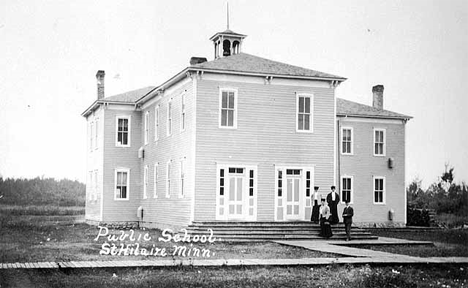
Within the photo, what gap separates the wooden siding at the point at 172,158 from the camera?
29.5 metres

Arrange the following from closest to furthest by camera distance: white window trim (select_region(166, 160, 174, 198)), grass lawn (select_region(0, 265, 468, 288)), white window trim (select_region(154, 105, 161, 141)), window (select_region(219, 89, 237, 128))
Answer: grass lawn (select_region(0, 265, 468, 288)), window (select_region(219, 89, 237, 128)), white window trim (select_region(166, 160, 174, 198)), white window trim (select_region(154, 105, 161, 141))

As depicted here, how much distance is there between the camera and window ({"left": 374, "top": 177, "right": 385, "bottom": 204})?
39.8 m

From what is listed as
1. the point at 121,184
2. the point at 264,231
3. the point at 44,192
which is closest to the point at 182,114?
the point at 264,231

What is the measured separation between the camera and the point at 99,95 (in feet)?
136

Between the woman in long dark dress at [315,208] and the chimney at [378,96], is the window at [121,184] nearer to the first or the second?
the woman in long dark dress at [315,208]

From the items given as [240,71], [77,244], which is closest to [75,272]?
[77,244]

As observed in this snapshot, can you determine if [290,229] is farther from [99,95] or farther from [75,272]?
[99,95]

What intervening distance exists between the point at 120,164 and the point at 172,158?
26.1 ft

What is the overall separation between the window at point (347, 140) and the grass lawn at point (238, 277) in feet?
77.3

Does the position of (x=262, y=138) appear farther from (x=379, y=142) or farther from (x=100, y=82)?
(x=100, y=82)

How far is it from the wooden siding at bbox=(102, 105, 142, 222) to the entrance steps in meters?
11.7

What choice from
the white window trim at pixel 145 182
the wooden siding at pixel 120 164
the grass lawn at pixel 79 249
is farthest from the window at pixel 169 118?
the wooden siding at pixel 120 164

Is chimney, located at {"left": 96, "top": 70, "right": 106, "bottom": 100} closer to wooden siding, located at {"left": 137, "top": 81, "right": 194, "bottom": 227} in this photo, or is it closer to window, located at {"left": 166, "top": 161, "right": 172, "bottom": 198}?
wooden siding, located at {"left": 137, "top": 81, "right": 194, "bottom": 227}

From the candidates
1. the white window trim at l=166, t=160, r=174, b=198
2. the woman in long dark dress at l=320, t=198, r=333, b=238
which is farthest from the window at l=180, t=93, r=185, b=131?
the woman in long dark dress at l=320, t=198, r=333, b=238
